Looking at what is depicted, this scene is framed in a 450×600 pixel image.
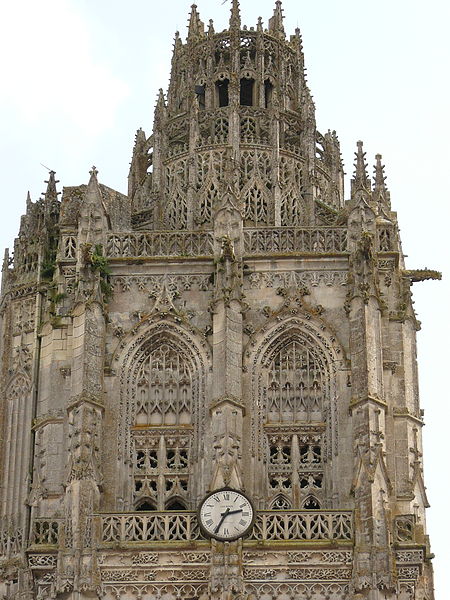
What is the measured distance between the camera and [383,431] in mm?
39625

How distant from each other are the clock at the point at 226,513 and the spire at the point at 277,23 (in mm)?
16307

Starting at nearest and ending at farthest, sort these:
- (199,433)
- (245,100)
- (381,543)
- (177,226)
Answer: (381,543) → (199,433) → (177,226) → (245,100)

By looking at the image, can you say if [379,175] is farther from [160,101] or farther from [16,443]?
[16,443]

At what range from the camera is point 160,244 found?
141 feet

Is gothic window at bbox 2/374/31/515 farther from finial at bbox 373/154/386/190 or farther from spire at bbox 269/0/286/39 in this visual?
spire at bbox 269/0/286/39

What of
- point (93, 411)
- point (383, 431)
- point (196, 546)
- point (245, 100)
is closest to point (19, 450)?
point (93, 411)

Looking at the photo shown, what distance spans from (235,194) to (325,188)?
490cm

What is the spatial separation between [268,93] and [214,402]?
462 inches

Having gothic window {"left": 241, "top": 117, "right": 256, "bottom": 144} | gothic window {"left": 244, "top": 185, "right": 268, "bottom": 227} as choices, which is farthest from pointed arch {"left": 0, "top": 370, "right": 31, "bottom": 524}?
gothic window {"left": 241, "top": 117, "right": 256, "bottom": 144}

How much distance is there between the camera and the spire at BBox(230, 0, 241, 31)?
1941 inches

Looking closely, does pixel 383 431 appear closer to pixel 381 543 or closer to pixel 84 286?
pixel 381 543

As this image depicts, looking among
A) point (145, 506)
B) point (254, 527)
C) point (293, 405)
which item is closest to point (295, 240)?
point (293, 405)

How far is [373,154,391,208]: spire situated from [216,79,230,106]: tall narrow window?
16.7ft

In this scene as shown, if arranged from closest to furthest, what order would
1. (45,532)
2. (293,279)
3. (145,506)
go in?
(45,532) < (145,506) < (293,279)
